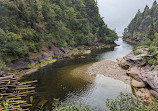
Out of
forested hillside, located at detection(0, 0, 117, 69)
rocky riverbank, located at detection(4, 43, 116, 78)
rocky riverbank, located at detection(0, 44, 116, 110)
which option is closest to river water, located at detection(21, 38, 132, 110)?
rocky riverbank, located at detection(0, 44, 116, 110)

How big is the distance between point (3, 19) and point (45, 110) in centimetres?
2419

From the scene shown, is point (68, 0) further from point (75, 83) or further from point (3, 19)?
point (75, 83)

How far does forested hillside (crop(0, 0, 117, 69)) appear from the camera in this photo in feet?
77.3

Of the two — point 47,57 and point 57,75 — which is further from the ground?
point 47,57

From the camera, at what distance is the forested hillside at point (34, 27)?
927 inches

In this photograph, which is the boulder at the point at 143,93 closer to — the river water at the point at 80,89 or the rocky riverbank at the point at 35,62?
the river water at the point at 80,89

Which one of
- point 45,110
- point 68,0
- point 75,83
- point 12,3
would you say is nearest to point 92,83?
point 75,83

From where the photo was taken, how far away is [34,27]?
36406mm

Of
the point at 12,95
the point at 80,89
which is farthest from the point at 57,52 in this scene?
the point at 12,95

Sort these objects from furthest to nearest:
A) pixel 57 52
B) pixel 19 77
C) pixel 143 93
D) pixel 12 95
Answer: pixel 57 52 < pixel 19 77 < pixel 143 93 < pixel 12 95

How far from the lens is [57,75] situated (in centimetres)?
2242

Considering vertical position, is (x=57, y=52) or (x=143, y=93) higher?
(x=57, y=52)

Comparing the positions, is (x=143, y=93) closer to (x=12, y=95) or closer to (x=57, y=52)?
(x=12, y=95)

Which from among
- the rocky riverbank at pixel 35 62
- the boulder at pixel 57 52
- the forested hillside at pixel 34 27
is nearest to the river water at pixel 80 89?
the rocky riverbank at pixel 35 62
